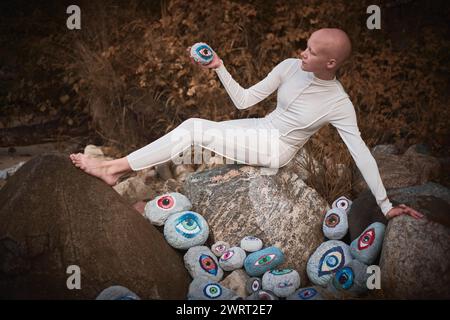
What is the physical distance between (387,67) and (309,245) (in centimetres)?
281

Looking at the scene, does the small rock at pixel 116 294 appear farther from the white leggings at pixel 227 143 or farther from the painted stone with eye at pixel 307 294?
the painted stone with eye at pixel 307 294

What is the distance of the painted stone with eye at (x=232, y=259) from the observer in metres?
3.70

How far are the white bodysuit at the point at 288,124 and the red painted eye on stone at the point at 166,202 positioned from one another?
351 millimetres

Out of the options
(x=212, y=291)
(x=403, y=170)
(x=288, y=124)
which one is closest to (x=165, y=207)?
(x=212, y=291)

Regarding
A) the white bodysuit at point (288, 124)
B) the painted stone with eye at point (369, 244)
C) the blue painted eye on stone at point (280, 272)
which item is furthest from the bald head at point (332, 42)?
the blue painted eye on stone at point (280, 272)

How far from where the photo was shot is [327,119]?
3.61 meters

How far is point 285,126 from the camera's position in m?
3.74

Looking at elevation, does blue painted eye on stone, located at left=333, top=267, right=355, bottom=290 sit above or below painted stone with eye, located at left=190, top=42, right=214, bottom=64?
below

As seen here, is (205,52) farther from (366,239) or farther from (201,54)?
(366,239)

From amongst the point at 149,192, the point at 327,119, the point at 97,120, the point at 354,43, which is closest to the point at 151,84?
the point at 97,120

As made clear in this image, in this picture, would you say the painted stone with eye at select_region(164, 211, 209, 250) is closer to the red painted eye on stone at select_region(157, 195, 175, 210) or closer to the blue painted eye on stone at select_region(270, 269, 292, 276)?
the red painted eye on stone at select_region(157, 195, 175, 210)

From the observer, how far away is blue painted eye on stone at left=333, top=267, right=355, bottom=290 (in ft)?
11.3

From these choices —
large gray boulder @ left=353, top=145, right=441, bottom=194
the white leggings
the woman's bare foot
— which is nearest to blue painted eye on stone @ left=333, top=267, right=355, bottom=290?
the white leggings

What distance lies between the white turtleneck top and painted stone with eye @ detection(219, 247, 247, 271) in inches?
31.5
